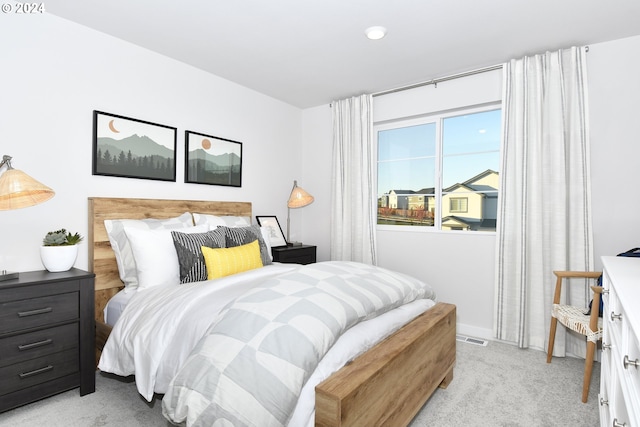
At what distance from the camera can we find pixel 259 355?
127 centimetres

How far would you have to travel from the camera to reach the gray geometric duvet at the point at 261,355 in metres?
1.19

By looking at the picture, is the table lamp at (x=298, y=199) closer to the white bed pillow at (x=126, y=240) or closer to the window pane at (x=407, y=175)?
the window pane at (x=407, y=175)

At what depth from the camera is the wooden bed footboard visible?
1.25 meters

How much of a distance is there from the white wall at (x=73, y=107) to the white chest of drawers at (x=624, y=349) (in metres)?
2.99

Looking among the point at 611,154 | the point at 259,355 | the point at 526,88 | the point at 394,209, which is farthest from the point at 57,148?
the point at 611,154

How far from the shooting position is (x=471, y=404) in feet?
6.89

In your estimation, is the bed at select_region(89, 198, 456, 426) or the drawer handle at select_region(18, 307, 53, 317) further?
the drawer handle at select_region(18, 307, 53, 317)

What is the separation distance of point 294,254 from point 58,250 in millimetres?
2054

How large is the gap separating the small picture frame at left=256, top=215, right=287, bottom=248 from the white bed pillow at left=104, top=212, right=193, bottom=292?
1262mm

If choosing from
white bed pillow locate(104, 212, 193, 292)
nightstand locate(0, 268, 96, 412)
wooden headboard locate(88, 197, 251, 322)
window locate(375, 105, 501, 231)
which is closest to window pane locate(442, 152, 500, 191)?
window locate(375, 105, 501, 231)

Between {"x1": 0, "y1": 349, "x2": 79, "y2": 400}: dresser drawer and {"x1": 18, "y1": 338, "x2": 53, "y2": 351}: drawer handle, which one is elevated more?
{"x1": 18, "y1": 338, "x2": 53, "y2": 351}: drawer handle

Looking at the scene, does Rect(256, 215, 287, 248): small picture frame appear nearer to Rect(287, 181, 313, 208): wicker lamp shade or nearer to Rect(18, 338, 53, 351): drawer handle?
Rect(287, 181, 313, 208): wicker lamp shade

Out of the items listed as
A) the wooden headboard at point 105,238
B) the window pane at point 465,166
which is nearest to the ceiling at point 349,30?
the window pane at point 465,166

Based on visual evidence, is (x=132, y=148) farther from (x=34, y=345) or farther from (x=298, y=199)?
(x=298, y=199)
